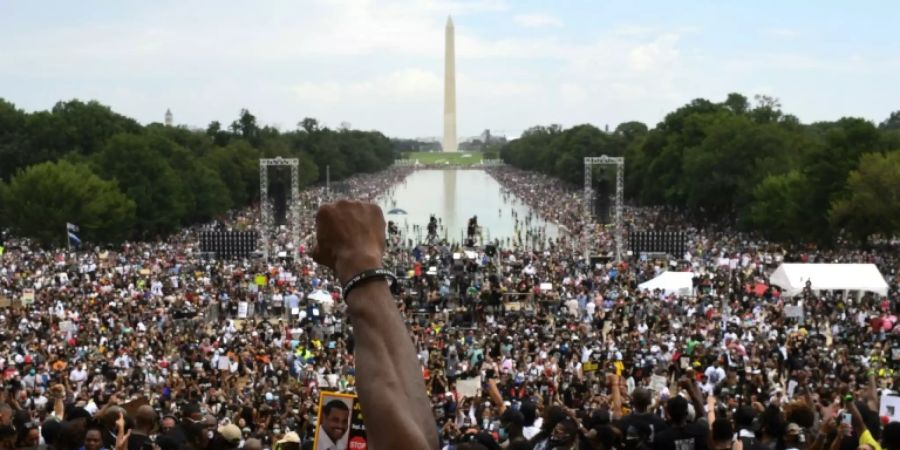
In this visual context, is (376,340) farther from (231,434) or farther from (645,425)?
(645,425)

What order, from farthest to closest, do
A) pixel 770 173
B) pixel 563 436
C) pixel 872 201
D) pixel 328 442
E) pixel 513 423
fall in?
pixel 770 173 < pixel 872 201 < pixel 513 423 < pixel 563 436 < pixel 328 442

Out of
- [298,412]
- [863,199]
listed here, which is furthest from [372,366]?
[863,199]

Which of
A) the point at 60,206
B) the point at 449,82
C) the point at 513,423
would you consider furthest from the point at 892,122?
the point at 513,423

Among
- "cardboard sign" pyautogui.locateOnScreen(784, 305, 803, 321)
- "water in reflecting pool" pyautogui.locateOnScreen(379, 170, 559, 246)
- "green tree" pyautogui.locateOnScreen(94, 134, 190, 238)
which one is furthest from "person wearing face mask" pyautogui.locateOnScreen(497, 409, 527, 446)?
"green tree" pyautogui.locateOnScreen(94, 134, 190, 238)

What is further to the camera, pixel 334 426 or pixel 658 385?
pixel 658 385

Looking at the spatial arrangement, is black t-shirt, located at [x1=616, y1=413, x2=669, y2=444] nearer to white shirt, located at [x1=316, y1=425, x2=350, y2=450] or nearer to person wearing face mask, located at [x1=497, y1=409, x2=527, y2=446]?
person wearing face mask, located at [x1=497, y1=409, x2=527, y2=446]

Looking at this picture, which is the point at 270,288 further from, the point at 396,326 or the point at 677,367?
the point at 396,326

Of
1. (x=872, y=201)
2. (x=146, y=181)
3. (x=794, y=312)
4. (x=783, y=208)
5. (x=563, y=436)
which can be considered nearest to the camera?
(x=563, y=436)

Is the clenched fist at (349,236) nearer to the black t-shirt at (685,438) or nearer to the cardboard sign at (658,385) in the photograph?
the black t-shirt at (685,438)
